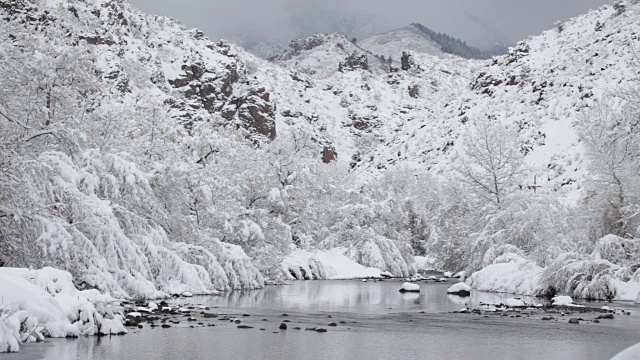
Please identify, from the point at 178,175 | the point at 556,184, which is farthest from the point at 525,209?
the point at 556,184

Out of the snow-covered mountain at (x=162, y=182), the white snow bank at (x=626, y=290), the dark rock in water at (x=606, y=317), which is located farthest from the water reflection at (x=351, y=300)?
the dark rock in water at (x=606, y=317)

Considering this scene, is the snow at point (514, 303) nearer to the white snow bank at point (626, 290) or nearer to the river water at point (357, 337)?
the river water at point (357, 337)

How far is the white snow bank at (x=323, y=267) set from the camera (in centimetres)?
4532

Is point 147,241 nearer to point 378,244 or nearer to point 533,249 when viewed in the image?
point 533,249

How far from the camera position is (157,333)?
594 inches

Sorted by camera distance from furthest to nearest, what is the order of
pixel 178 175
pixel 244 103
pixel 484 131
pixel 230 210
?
pixel 244 103
pixel 484 131
pixel 230 210
pixel 178 175

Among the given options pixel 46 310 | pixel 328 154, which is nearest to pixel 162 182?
pixel 46 310

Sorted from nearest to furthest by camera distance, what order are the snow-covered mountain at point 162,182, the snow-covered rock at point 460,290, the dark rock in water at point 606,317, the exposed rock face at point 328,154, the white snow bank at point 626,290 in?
1. the snow-covered mountain at point 162,182
2. the dark rock in water at point 606,317
3. the white snow bank at point 626,290
4. the snow-covered rock at point 460,290
5. the exposed rock face at point 328,154

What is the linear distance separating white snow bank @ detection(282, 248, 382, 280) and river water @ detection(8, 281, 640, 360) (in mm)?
20030

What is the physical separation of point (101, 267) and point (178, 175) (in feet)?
38.2

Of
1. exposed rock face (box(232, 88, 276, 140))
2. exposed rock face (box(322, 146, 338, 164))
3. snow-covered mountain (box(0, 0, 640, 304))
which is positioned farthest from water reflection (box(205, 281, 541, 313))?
exposed rock face (box(322, 146, 338, 164))

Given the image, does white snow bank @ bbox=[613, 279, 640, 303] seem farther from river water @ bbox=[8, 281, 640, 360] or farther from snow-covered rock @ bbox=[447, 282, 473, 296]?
snow-covered rock @ bbox=[447, 282, 473, 296]

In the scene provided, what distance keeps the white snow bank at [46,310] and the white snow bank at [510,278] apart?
22739 mm

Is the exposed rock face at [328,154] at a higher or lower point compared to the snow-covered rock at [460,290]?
higher
